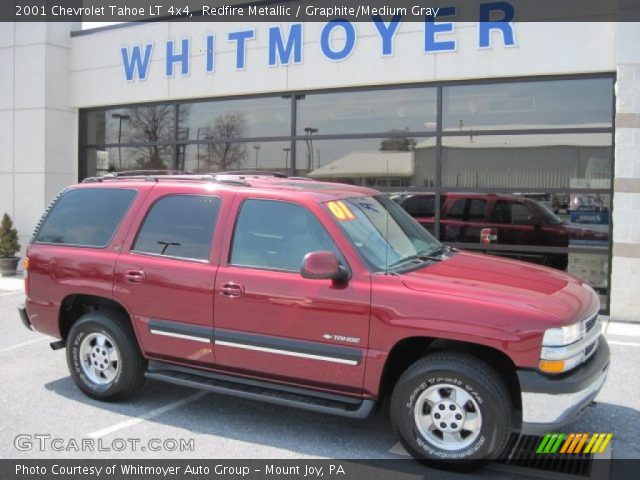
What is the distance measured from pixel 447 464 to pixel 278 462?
1075mm

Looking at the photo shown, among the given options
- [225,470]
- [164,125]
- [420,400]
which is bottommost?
[225,470]

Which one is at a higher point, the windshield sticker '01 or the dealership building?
the dealership building

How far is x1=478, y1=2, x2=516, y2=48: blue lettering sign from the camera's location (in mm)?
9383

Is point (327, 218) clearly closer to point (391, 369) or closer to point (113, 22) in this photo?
point (391, 369)

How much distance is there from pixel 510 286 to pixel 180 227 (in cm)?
250

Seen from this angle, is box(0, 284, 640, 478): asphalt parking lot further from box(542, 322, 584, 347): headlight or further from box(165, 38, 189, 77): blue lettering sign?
box(165, 38, 189, 77): blue lettering sign

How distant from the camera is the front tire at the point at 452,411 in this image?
384 centimetres

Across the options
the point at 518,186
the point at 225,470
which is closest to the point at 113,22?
the point at 518,186

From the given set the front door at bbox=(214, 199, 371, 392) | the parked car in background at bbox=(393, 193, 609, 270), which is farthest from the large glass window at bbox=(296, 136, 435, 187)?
the front door at bbox=(214, 199, 371, 392)

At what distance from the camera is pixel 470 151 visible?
9.90 metres

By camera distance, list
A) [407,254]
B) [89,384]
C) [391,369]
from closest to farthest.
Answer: [391,369] → [407,254] → [89,384]

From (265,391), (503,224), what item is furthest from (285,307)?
(503,224)

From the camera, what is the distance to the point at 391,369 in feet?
14.1

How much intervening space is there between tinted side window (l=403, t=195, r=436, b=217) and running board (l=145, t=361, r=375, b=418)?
601 centimetres
